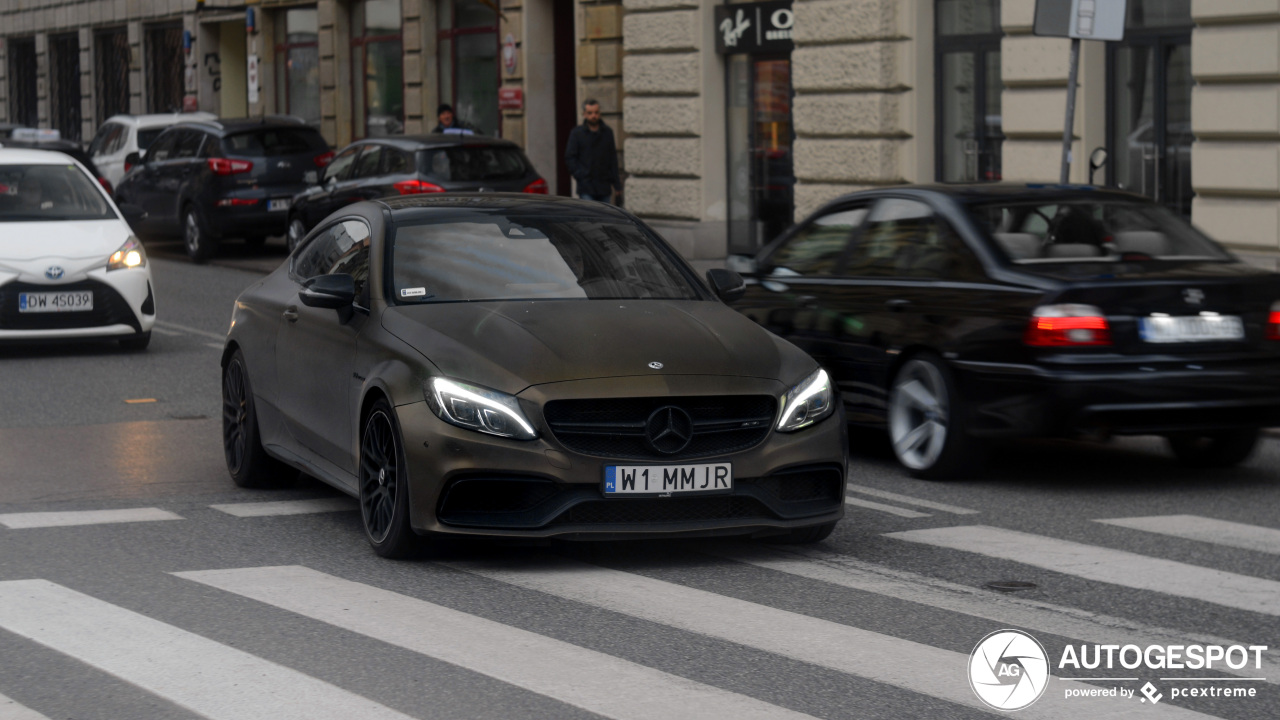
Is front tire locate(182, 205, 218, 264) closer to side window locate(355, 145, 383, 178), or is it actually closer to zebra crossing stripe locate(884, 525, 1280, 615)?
side window locate(355, 145, 383, 178)

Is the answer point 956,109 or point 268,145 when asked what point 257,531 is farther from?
point 268,145

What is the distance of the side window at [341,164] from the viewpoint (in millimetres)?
22391

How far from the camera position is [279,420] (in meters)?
8.47

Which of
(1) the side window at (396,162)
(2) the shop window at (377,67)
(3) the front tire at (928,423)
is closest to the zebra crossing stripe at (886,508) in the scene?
(3) the front tire at (928,423)

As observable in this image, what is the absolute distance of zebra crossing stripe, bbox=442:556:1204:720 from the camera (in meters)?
5.23

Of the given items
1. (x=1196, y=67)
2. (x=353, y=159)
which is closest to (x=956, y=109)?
(x=1196, y=67)

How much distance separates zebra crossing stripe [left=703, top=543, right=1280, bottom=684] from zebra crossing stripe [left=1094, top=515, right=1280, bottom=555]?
1.45 m

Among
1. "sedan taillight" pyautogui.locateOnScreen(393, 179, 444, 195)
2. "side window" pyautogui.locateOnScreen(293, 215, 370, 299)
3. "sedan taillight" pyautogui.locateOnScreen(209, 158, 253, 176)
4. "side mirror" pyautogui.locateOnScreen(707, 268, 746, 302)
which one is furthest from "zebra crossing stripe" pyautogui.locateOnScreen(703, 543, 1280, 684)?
"sedan taillight" pyautogui.locateOnScreen(209, 158, 253, 176)

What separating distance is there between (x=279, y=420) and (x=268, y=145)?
16.7m

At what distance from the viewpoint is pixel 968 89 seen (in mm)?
19500

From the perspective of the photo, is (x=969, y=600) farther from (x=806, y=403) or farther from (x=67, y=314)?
(x=67, y=314)

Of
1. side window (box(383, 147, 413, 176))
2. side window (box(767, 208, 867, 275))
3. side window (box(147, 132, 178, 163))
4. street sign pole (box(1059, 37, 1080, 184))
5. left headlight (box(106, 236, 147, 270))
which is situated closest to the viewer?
side window (box(767, 208, 867, 275))

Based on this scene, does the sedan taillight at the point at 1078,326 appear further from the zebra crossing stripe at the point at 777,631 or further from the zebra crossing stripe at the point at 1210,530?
the zebra crossing stripe at the point at 777,631

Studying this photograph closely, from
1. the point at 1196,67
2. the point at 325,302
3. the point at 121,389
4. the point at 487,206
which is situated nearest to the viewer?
the point at 325,302
